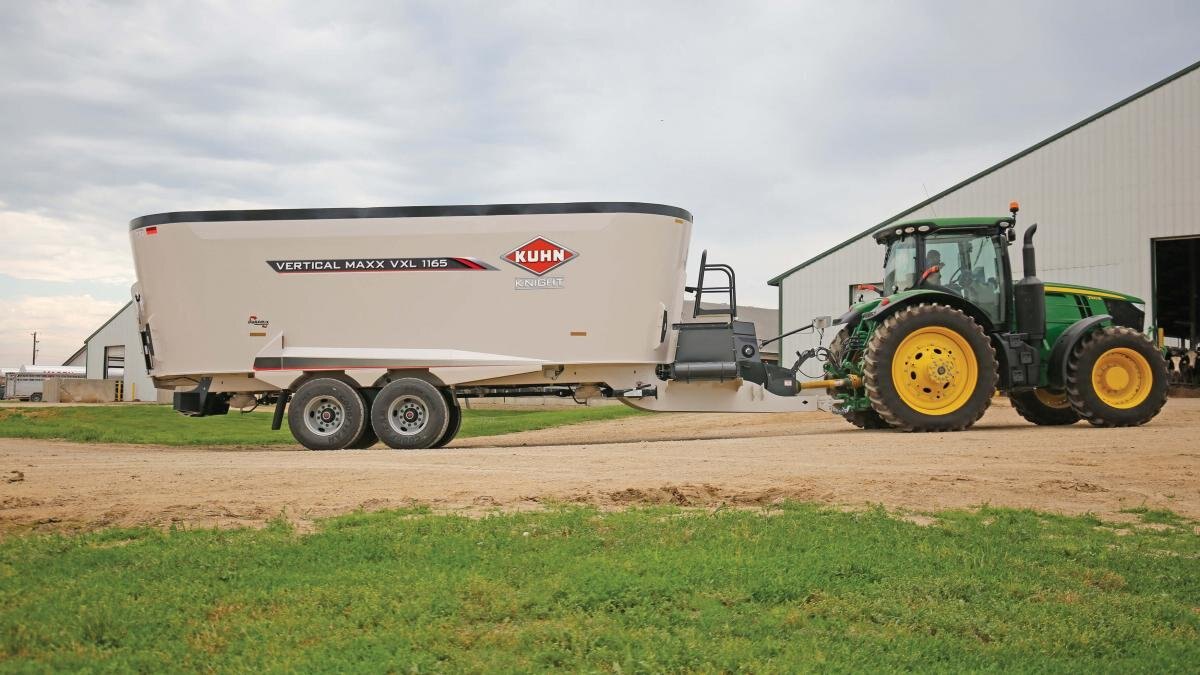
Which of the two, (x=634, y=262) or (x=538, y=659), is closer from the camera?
(x=538, y=659)

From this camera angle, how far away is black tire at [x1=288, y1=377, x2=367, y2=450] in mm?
14383

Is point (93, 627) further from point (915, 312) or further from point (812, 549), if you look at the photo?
point (915, 312)

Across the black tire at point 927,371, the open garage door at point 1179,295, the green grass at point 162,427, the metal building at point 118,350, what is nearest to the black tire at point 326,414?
the green grass at point 162,427

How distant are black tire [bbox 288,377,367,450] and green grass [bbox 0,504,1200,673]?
295 inches

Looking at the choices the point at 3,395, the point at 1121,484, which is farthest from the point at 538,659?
the point at 3,395

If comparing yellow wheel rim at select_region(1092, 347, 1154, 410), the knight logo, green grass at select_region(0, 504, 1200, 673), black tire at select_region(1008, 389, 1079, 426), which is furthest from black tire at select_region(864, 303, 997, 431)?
green grass at select_region(0, 504, 1200, 673)

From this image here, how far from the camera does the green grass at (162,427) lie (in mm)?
Answer: 19828

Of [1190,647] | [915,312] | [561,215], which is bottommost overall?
[1190,647]

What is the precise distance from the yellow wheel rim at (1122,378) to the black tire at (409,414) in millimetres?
9682

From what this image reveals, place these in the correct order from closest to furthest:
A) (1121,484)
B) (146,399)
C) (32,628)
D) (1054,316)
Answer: (32,628) → (1121,484) → (1054,316) → (146,399)

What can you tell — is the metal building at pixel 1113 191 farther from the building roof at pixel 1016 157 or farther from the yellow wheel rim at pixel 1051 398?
the yellow wheel rim at pixel 1051 398

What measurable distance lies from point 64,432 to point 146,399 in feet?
135

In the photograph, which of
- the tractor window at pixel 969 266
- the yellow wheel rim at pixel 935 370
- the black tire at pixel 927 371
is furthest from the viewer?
the tractor window at pixel 969 266

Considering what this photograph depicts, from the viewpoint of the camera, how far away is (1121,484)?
30.9 ft
